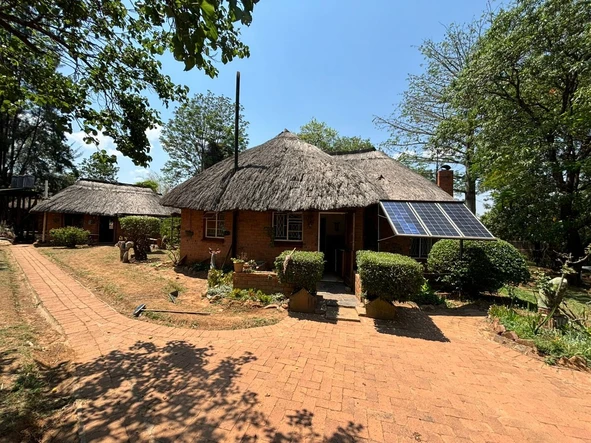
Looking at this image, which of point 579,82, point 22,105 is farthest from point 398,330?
point 579,82

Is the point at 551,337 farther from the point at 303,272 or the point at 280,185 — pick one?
the point at 280,185

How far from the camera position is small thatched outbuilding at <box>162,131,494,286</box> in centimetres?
902

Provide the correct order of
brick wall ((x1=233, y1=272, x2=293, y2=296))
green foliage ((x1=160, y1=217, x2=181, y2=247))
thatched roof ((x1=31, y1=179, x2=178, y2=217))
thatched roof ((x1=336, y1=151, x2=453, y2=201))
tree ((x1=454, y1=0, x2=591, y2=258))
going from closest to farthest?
1. brick wall ((x1=233, y1=272, x2=293, y2=296))
2. tree ((x1=454, y1=0, x2=591, y2=258))
3. thatched roof ((x1=336, y1=151, x2=453, y2=201))
4. green foliage ((x1=160, y1=217, x2=181, y2=247))
5. thatched roof ((x1=31, y1=179, x2=178, y2=217))

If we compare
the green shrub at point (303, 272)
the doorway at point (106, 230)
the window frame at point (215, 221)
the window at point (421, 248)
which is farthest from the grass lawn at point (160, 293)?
the doorway at point (106, 230)

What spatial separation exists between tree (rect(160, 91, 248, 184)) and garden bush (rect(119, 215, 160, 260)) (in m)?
18.6

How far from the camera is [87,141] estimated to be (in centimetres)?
425

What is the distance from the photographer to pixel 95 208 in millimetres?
19219

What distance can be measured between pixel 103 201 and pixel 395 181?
22051mm

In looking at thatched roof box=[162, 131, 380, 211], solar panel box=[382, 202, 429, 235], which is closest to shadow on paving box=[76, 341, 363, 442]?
solar panel box=[382, 202, 429, 235]

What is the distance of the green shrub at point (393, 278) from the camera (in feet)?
18.3

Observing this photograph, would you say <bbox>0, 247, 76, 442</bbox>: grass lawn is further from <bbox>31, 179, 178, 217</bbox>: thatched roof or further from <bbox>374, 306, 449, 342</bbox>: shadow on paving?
<bbox>31, 179, 178, 217</bbox>: thatched roof

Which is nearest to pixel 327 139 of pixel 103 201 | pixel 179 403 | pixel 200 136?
pixel 200 136

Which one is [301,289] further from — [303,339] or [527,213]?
[527,213]

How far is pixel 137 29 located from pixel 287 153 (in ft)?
24.5
